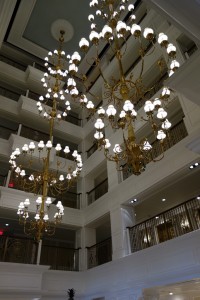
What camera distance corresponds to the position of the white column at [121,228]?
27.6 feet

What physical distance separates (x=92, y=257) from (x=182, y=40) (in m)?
8.98

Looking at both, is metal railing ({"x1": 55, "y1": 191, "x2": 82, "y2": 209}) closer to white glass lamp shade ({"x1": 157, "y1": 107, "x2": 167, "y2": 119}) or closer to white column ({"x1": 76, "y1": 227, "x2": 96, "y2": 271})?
white column ({"x1": 76, "y1": 227, "x2": 96, "y2": 271})

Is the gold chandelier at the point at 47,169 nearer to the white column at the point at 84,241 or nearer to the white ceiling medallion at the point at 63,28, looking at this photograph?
the white column at the point at 84,241

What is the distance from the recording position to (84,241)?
10852 mm

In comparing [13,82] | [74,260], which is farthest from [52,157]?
[13,82]

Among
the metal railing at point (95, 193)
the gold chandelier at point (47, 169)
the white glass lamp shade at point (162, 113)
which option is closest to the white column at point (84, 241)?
the metal railing at point (95, 193)

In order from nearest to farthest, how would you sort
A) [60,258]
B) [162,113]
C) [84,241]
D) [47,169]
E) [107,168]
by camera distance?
[162,113]
[47,169]
[84,241]
[107,168]
[60,258]

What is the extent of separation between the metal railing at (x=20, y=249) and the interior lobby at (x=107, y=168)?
1.5 inches

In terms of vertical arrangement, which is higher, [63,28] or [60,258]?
[63,28]

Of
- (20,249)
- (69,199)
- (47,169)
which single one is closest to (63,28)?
(69,199)

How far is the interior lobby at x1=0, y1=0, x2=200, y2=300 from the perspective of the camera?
5.15m

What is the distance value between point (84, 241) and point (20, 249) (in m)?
2.71

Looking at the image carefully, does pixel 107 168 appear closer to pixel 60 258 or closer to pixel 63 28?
pixel 60 258

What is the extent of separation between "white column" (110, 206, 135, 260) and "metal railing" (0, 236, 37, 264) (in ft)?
9.64
